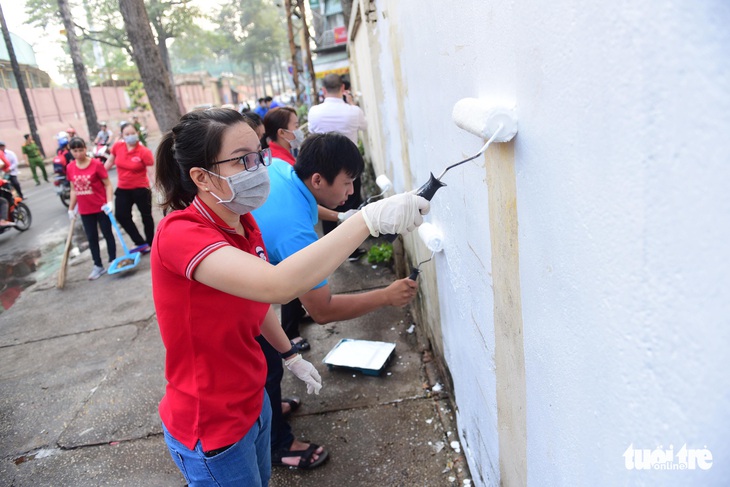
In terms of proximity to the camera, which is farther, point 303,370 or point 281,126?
point 281,126

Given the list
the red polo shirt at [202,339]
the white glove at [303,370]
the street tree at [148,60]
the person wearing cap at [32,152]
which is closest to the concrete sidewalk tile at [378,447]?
the white glove at [303,370]

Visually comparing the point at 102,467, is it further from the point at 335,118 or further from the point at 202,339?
the point at 335,118

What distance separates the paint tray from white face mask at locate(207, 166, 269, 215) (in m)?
1.89

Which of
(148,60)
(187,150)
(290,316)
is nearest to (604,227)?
(187,150)

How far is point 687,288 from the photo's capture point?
606 mm

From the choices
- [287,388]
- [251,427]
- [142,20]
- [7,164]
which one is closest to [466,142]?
[251,427]

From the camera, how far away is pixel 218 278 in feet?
4.11

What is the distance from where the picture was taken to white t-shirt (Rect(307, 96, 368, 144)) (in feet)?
17.1

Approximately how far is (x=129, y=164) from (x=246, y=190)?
5353mm

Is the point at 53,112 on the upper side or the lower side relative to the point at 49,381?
upper

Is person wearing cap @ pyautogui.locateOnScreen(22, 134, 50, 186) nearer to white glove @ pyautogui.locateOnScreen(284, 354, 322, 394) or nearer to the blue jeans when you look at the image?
white glove @ pyautogui.locateOnScreen(284, 354, 322, 394)

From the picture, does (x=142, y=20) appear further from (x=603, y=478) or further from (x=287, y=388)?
(x=603, y=478)

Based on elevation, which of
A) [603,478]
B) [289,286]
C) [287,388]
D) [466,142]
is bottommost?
[287,388]

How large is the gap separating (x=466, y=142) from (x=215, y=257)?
2.77 ft
